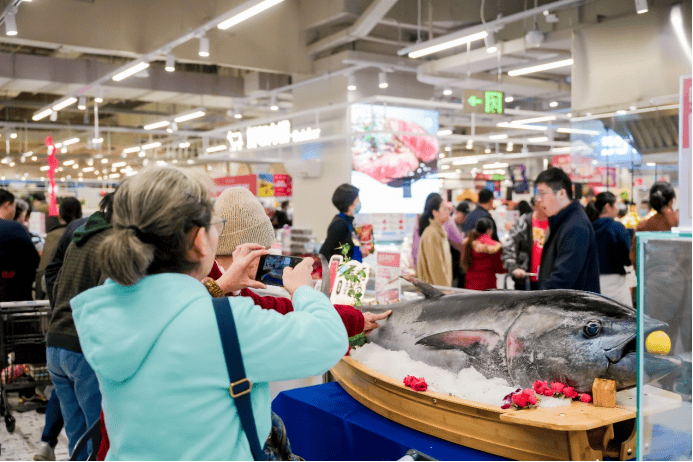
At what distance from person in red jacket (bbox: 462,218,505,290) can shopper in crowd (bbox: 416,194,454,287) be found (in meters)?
0.33

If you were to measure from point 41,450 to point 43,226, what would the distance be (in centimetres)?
767

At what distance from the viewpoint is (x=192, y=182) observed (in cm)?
144

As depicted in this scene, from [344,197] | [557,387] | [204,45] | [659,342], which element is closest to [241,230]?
[557,387]

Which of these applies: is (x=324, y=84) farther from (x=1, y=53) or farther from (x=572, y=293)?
(x=572, y=293)

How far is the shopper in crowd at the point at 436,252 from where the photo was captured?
6266 mm

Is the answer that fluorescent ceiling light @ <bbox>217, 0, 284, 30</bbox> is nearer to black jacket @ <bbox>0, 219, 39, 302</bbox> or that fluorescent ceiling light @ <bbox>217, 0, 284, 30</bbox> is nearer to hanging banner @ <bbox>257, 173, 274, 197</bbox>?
black jacket @ <bbox>0, 219, 39, 302</bbox>

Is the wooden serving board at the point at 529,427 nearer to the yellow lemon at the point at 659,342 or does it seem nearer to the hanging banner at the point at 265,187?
the yellow lemon at the point at 659,342

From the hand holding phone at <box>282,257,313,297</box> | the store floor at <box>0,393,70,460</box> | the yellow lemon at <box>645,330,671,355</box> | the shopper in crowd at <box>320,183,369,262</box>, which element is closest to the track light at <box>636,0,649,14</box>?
the shopper in crowd at <box>320,183,369,262</box>

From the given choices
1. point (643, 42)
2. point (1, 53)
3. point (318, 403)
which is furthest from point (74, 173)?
point (318, 403)

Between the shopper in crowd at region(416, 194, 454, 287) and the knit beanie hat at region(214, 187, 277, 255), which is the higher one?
the knit beanie hat at region(214, 187, 277, 255)

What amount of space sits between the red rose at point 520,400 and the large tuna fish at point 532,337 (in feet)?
0.69

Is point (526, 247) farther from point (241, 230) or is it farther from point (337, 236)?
point (241, 230)

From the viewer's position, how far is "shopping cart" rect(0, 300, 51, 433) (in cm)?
487

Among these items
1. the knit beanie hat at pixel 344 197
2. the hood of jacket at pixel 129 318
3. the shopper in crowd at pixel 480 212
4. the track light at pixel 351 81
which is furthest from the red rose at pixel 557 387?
the track light at pixel 351 81
